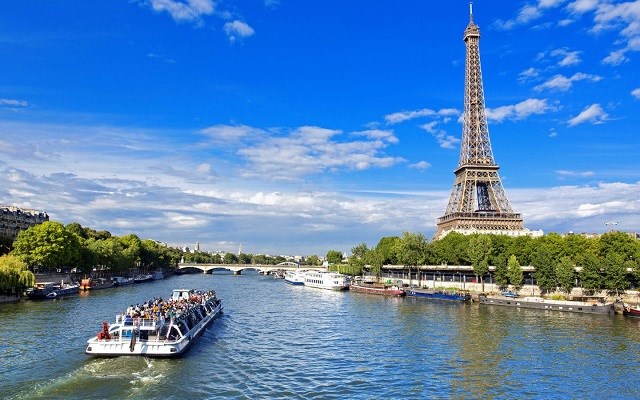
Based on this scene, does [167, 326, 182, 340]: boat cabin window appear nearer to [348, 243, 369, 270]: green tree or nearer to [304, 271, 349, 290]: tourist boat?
[304, 271, 349, 290]: tourist boat

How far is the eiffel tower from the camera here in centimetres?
10875

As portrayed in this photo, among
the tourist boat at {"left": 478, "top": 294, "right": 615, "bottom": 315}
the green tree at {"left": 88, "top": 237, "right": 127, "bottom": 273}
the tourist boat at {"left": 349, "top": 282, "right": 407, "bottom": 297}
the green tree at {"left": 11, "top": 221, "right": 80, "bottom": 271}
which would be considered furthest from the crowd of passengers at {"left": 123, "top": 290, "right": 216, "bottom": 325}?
the green tree at {"left": 88, "top": 237, "right": 127, "bottom": 273}

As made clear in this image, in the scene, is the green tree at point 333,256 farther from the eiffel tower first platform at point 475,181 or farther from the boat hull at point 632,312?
the boat hull at point 632,312

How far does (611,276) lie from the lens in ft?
221

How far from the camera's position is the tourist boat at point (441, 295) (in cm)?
7362

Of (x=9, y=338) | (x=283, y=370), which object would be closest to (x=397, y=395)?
(x=283, y=370)

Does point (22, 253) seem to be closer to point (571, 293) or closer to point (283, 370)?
point (283, 370)

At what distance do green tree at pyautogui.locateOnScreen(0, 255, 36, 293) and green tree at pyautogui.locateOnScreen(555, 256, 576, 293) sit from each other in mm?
63919

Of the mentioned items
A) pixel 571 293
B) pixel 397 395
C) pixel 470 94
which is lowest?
pixel 397 395

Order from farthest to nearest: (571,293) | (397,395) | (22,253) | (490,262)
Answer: (490,262) < (22,253) < (571,293) < (397,395)

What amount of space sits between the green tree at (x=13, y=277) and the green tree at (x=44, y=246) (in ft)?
47.9

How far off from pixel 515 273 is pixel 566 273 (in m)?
8.45

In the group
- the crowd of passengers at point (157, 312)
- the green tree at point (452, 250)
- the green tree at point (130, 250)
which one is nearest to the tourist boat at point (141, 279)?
the green tree at point (130, 250)

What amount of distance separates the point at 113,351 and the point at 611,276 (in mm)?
59083
